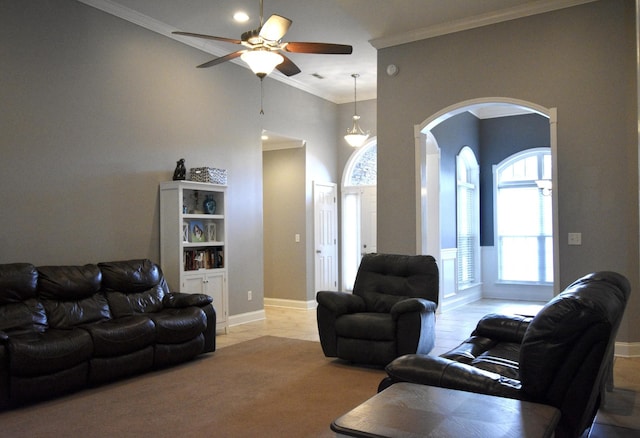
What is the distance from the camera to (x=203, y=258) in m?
6.25

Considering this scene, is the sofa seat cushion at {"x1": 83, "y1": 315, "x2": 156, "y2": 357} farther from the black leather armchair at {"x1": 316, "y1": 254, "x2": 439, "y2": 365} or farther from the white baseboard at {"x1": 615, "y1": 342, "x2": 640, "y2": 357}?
the white baseboard at {"x1": 615, "y1": 342, "x2": 640, "y2": 357}

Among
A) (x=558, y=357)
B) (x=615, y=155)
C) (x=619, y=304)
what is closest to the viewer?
(x=558, y=357)

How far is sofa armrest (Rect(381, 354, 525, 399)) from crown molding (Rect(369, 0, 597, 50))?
446cm

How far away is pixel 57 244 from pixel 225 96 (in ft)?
9.78

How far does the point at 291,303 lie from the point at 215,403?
4.89m

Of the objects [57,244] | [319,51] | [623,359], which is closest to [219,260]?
[57,244]

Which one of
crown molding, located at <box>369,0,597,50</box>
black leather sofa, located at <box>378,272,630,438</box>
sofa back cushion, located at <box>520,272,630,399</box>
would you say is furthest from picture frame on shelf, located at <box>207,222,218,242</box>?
sofa back cushion, located at <box>520,272,630,399</box>

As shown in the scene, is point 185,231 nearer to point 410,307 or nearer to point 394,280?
point 394,280

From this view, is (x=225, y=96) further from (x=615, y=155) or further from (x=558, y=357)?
(x=558, y=357)

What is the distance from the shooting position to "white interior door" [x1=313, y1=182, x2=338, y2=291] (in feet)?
29.1

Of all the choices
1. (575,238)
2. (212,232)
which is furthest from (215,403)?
(575,238)

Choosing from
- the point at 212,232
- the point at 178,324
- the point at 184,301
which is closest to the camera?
the point at 178,324

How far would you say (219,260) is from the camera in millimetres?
6438

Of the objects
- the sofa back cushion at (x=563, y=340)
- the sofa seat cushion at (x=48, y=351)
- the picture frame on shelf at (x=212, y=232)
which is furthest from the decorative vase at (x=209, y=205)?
the sofa back cushion at (x=563, y=340)
